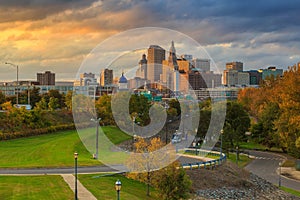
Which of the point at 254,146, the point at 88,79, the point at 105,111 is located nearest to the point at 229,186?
the point at 88,79

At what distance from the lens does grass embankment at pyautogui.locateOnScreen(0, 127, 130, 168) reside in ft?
120

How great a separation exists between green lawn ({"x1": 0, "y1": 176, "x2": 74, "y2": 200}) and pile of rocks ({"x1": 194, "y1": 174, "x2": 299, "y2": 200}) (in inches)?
469

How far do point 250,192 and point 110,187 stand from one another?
15975 mm

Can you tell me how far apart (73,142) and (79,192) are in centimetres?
2338

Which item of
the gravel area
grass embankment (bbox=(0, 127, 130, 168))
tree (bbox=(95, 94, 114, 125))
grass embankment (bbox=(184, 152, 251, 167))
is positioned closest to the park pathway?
grass embankment (bbox=(0, 127, 130, 168))

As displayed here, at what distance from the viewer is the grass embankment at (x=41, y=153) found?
36438 mm

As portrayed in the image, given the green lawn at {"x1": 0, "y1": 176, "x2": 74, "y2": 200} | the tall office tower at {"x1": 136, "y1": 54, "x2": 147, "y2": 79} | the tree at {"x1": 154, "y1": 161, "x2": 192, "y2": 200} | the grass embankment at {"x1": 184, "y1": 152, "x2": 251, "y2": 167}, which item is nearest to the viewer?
the green lawn at {"x1": 0, "y1": 176, "x2": 74, "y2": 200}

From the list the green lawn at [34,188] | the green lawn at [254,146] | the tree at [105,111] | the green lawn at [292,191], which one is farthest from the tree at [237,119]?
the green lawn at [34,188]

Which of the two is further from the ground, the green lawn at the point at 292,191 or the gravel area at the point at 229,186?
the gravel area at the point at 229,186

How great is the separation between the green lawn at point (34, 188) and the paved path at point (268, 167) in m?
25.5

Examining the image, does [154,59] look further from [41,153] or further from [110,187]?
[41,153]

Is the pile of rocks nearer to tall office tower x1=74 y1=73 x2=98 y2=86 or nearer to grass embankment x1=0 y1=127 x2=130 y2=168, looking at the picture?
grass embankment x1=0 y1=127 x2=130 y2=168

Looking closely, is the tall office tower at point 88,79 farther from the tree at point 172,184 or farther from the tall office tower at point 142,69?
the tree at point 172,184

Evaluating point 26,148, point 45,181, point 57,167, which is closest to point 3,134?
point 26,148
